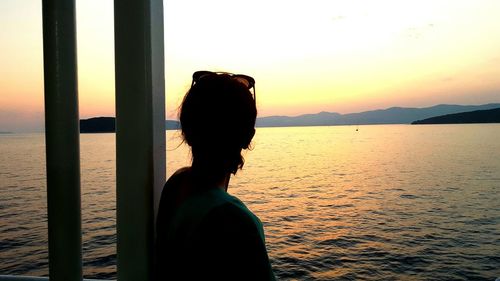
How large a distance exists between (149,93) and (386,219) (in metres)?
19.6

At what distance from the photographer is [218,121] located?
96 cm

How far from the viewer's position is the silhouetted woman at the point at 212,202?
32.7 inches

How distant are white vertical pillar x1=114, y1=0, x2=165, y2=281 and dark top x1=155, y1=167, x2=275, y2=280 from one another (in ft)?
2.13

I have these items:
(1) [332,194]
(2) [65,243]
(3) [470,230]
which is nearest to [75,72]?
(2) [65,243]

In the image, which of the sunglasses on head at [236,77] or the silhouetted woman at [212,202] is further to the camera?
the sunglasses on head at [236,77]

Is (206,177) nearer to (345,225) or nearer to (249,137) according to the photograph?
(249,137)

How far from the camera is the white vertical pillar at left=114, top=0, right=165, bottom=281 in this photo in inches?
58.7

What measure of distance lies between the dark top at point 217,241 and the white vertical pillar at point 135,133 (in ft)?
2.13

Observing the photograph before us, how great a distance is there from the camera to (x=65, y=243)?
1591 mm

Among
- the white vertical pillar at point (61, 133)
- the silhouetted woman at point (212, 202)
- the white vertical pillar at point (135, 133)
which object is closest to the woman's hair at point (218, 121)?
the silhouetted woman at point (212, 202)

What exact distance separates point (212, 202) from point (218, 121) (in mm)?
218

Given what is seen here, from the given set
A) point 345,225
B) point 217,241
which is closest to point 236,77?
point 217,241

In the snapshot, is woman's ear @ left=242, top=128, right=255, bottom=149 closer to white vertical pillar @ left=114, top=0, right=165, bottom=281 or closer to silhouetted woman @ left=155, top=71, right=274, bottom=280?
silhouetted woman @ left=155, top=71, right=274, bottom=280

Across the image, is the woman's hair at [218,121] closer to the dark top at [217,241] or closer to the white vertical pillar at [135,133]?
the dark top at [217,241]
